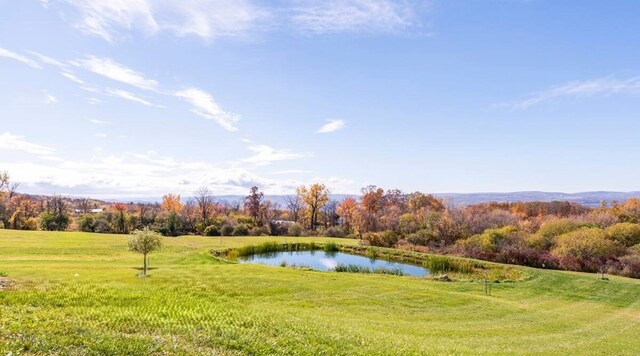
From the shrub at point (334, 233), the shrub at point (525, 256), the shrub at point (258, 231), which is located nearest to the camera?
the shrub at point (525, 256)

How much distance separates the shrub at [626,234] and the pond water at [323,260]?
22711mm

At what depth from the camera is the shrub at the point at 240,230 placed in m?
84.0

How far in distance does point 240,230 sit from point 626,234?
2519 inches

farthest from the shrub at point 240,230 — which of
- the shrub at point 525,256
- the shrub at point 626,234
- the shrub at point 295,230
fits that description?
the shrub at point 626,234

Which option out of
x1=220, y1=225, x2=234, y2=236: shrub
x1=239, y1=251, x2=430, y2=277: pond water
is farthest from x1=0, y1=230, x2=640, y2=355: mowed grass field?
x1=220, y1=225, x2=234, y2=236: shrub

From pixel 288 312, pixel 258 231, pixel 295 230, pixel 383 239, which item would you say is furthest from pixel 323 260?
pixel 288 312

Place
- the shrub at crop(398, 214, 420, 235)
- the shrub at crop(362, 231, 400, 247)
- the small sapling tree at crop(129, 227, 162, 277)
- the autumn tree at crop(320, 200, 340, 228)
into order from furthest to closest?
the autumn tree at crop(320, 200, 340, 228) < the shrub at crop(398, 214, 420, 235) < the shrub at crop(362, 231, 400, 247) < the small sapling tree at crop(129, 227, 162, 277)

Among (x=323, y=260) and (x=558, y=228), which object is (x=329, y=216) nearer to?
(x=323, y=260)

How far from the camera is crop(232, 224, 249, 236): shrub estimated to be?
8400cm

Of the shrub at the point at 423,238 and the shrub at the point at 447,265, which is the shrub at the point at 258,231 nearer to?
the shrub at the point at 423,238

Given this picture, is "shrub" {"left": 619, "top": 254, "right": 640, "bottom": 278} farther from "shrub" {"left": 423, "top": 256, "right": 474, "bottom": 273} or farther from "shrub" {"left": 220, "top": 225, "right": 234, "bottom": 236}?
"shrub" {"left": 220, "top": 225, "right": 234, "bottom": 236}

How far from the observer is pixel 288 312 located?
72.8 ft

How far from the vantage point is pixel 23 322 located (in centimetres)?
1358

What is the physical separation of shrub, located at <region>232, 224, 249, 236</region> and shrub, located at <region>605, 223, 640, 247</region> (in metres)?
62.0
